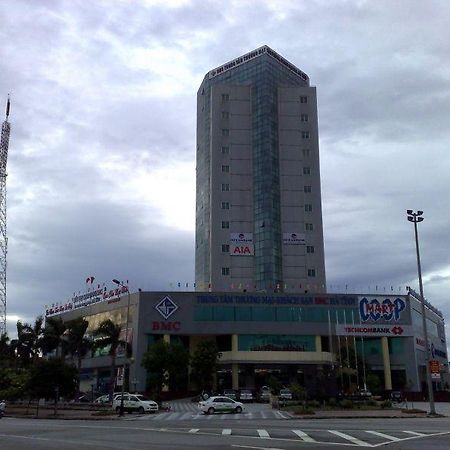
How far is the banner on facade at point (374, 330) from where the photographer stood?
80738mm

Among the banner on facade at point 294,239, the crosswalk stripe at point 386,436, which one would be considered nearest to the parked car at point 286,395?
the crosswalk stripe at point 386,436

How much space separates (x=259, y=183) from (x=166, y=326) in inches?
1657

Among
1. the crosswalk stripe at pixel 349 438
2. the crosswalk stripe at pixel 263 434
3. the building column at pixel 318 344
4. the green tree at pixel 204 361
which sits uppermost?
the building column at pixel 318 344

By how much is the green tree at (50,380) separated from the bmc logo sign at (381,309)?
1728 inches

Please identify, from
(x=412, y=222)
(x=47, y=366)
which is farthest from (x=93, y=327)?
(x=412, y=222)

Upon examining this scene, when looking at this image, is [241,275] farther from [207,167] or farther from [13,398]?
[13,398]

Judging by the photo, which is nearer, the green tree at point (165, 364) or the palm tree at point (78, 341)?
the green tree at point (165, 364)

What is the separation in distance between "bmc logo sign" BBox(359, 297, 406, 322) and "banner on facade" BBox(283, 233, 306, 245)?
27635 millimetres

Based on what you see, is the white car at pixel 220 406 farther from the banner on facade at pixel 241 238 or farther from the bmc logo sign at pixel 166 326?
the banner on facade at pixel 241 238

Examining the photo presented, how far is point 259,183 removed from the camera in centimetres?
11162

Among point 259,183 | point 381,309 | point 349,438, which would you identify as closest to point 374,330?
point 381,309

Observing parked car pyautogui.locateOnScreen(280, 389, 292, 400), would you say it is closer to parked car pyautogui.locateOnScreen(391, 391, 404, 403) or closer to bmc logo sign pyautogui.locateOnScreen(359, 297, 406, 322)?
parked car pyautogui.locateOnScreen(391, 391, 404, 403)

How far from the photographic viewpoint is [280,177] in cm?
11269

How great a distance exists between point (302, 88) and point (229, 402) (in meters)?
85.4
